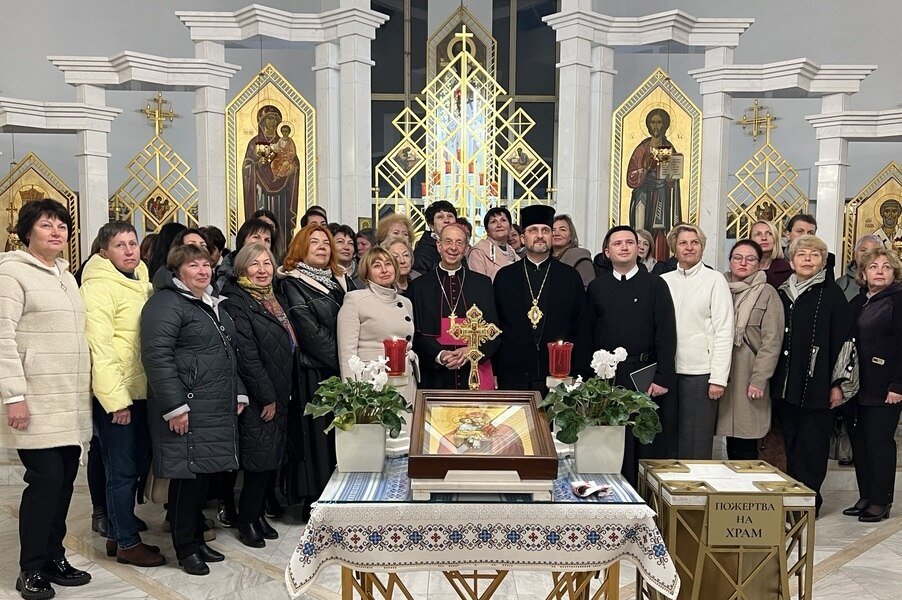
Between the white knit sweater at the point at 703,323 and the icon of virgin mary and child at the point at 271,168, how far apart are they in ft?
16.5

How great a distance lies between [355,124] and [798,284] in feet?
16.2

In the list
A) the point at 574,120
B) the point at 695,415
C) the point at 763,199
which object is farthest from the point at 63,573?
the point at 763,199

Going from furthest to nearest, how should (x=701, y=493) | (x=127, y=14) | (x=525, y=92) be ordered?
(x=525, y=92) → (x=127, y=14) → (x=701, y=493)

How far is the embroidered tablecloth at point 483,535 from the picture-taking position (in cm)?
256

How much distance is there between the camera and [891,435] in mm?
4848

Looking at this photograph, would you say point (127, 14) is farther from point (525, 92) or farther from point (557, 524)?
point (557, 524)

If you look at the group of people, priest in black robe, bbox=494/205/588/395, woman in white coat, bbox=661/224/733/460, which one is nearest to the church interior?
the group of people

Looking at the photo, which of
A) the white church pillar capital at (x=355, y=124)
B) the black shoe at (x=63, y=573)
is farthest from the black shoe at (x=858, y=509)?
the white church pillar capital at (x=355, y=124)

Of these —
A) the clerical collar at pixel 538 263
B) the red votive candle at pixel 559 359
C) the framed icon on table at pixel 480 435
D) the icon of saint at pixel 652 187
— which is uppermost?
the icon of saint at pixel 652 187

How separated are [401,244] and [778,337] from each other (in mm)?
2383

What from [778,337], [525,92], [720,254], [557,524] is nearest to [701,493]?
[557,524]

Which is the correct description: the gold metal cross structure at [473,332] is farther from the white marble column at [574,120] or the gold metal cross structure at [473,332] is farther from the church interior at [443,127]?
the white marble column at [574,120]

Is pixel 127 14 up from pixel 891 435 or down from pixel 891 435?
up

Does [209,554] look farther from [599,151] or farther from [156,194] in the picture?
[156,194]
